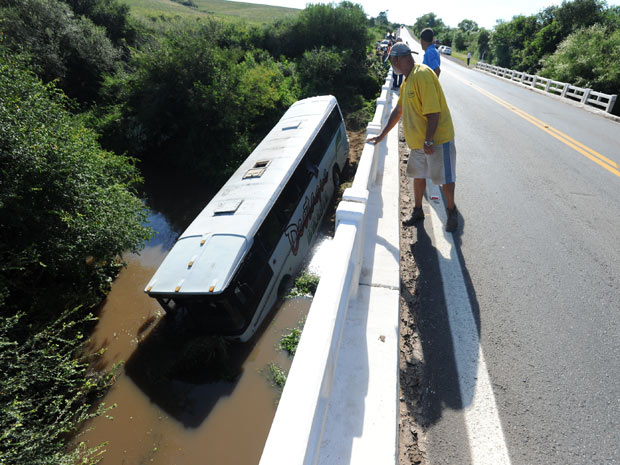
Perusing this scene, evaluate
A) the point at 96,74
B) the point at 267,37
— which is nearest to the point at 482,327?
the point at 96,74

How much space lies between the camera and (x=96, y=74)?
650 inches

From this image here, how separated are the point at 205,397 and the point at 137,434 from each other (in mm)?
1093

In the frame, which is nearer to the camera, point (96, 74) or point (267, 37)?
point (96, 74)

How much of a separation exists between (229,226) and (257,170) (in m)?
2.07

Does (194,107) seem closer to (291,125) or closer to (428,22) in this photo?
(291,125)

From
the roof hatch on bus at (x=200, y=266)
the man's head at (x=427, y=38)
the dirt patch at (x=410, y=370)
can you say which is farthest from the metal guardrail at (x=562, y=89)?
the roof hatch on bus at (x=200, y=266)

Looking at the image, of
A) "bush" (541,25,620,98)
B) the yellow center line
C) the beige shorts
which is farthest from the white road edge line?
"bush" (541,25,620,98)

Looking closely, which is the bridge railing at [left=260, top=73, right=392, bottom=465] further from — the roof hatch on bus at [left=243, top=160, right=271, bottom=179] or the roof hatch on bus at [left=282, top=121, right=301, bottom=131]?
the roof hatch on bus at [left=282, top=121, right=301, bottom=131]

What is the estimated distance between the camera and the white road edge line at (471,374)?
2.24m

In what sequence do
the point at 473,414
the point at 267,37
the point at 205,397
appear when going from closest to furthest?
the point at 473,414 → the point at 205,397 → the point at 267,37

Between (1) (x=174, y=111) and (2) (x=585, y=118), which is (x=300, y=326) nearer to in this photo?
(1) (x=174, y=111)

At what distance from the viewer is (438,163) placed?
425cm

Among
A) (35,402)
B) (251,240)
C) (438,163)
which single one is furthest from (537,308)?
(35,402)

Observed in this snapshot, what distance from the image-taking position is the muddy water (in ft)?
15.5
